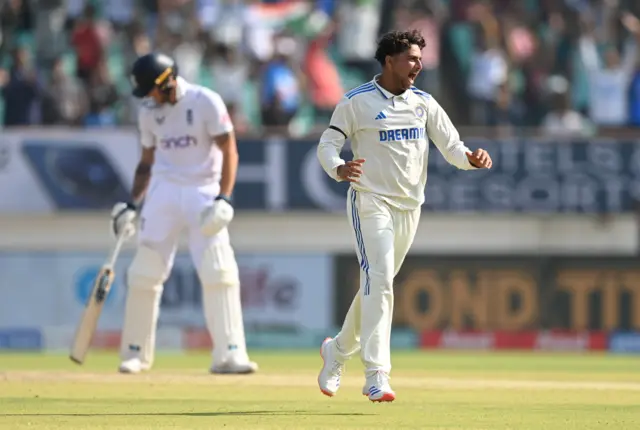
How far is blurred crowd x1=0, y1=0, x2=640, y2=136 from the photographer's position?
16.7m

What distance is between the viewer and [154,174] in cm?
986

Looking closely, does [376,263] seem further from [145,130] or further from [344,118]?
[145,130]

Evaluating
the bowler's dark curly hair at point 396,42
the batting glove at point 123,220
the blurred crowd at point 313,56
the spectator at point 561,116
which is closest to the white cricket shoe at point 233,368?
the batting glove at point 123,220

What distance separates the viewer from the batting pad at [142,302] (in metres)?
9.83

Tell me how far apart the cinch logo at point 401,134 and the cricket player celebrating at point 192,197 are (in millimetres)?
2121

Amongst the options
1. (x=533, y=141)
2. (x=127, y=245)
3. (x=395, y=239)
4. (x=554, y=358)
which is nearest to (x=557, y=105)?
(x=533, y=141)

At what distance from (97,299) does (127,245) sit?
19.4ft

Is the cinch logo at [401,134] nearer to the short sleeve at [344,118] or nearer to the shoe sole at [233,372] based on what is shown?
the short sleeve at [344,118]

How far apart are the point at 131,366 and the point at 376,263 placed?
9.51 ft

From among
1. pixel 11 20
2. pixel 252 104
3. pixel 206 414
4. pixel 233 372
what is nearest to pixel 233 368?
pixel 233 372

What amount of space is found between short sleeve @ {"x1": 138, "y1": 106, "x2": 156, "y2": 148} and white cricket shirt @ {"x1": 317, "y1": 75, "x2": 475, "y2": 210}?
2473mm

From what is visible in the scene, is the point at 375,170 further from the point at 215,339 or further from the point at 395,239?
the point at 215,339

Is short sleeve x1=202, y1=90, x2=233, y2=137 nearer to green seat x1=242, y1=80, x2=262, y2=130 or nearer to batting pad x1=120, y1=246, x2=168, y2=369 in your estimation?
batting pad x1=120, y1=246, x2=168, y2=369

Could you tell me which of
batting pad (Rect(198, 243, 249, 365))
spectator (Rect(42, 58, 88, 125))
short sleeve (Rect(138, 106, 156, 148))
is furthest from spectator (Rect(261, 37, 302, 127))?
batting pad (Rect(198, 243, 249, 365))
